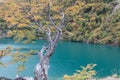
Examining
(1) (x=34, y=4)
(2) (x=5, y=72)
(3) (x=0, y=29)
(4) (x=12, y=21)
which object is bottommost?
(4) (x=12, y=21)

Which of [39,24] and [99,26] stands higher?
[99,26]

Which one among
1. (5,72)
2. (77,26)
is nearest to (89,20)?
(77,26)

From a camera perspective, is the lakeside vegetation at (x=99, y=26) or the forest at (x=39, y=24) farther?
the lakeside vegetation at (x=99, y=26)

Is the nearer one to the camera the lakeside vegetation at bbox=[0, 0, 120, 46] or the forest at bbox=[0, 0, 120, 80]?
the forest at bbox=[0, 0, 120, 80]

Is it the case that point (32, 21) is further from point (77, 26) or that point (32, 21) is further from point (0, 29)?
point (0, 29)

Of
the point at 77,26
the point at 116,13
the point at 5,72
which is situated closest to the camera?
the point at 5,72

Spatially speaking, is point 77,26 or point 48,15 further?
point 77,26

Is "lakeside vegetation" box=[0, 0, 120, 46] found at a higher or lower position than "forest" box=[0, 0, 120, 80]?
higher

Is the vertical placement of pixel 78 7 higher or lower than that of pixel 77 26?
lower

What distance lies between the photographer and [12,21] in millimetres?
17234

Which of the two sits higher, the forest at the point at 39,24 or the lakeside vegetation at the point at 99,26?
the lakeside vegetation at the point at 99,26

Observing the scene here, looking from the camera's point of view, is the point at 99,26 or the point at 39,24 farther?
the point at 99,26

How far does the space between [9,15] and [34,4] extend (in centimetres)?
146

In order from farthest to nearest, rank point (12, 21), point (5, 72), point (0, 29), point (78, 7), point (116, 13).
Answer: point (0, 29)
point (116, 13)
point (5, 72)
point (78, 7)
point (12, 21)
